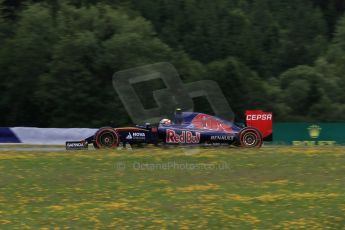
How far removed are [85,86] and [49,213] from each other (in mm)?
27291

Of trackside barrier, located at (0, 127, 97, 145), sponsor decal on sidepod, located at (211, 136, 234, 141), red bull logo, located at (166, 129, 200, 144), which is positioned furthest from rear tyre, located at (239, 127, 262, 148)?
trackside barrier, located at (0, 127, 97, 145)

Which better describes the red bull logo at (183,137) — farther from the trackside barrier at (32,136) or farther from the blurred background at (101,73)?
the blurred background at (101,73)

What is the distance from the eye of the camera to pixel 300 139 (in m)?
28.6

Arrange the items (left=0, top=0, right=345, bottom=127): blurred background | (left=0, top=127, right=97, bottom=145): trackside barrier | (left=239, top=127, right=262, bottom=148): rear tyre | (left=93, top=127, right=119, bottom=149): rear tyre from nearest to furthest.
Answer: (left=93, top=127, right=119, bottom=149): rear tyre → (left=239, top=127, right=262, bottom=148): rear tyre → (left=0, top=127, right=97, bottom=145): trackside barrier → (left=0, top=0, right=345, bottom=127): blurred background

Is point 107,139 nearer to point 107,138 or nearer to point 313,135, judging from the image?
point 107,138

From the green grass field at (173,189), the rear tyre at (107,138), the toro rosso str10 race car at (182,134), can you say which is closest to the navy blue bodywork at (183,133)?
the toro rosso str10 race car at (182,134)

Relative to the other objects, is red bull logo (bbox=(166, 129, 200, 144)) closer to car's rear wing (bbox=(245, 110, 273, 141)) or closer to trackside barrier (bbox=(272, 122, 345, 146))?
car's rear wing (bbox=(245, 110, 273, 141))

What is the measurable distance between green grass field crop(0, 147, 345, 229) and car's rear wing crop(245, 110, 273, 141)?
2.47 meters

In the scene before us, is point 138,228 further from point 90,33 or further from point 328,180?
point 90,33

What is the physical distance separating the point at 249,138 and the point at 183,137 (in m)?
2.14

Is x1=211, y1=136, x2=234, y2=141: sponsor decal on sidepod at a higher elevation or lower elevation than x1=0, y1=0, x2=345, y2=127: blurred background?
lower

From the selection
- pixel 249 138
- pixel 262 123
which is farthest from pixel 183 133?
pixel 262 123

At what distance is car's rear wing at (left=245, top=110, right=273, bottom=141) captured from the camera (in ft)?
73.5

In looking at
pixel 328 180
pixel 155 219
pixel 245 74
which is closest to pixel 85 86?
pixel 245 74
